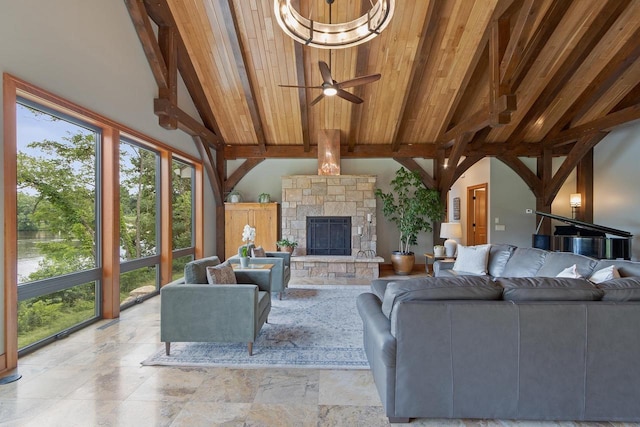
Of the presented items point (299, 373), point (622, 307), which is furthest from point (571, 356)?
point (299, 373)

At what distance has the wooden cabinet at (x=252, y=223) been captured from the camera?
7.28 meters

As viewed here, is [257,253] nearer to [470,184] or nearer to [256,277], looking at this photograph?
[256,277]

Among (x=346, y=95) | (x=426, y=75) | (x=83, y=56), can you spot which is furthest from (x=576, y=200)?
(x=83, y=56)

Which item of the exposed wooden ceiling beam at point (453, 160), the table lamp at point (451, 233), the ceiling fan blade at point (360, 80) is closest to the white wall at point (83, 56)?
the ceiling fan blade at point (360, 80)

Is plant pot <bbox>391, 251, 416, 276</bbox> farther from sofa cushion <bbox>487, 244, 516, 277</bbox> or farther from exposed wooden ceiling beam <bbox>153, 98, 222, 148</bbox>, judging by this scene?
exposed wooden ceiling beam <bbox>153, 98, 222, 148</bbox>

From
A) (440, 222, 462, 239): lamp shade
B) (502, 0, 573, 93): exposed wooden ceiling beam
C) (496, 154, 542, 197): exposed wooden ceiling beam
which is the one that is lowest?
(440, 222, 462, 239): lamp shade

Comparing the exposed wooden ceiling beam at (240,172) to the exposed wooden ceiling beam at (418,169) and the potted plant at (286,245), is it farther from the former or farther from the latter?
the exposed wooden ceiling beam at (418,169)

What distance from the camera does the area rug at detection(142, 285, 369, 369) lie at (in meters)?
2.80

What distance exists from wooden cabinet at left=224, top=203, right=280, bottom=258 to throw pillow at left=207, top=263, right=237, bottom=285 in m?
3.88

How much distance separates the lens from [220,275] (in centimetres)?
317

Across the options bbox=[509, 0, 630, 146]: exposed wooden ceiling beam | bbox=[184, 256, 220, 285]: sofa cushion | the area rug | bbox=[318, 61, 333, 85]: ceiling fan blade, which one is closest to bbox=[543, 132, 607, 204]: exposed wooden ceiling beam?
bbox=[509, 0, 630, 146]: exposed wooden ceiling beam

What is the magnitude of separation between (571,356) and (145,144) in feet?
18.0

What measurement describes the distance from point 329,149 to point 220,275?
14.8 ft

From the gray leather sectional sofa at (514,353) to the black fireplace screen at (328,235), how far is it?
5313 mm
